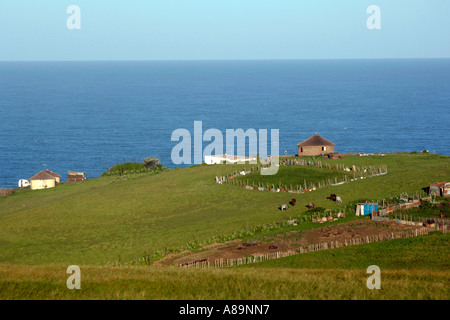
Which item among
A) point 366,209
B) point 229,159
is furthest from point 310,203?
point 229,159

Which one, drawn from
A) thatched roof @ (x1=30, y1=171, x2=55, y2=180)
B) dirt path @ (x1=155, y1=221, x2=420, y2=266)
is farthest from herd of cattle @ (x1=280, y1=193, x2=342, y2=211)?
thatched roof @ (x1=30, y1=171, x2=55, y2=180)

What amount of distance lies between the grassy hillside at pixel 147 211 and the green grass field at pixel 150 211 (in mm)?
70

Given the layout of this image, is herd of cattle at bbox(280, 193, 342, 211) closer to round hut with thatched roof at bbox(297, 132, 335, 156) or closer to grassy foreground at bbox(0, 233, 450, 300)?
grassy foreground at bbox(0, 233, 450, 300)

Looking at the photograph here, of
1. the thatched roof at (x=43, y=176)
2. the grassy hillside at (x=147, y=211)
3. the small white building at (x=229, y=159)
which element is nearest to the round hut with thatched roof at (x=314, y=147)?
the small white building at (x=229, y=159)

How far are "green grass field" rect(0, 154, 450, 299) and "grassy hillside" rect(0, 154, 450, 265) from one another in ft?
0.23

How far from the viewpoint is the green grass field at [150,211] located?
129ft

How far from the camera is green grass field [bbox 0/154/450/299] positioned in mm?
39219

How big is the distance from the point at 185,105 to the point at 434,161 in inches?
5426

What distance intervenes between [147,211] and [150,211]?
0.25 m

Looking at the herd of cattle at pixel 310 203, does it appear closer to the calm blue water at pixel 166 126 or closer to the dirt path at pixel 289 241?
the dirt path at pixel 289 241

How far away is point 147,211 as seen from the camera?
4922 cm

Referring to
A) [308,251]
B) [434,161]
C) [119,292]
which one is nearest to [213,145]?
[434,161]

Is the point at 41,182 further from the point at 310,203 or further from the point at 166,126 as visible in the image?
the point at 166,126

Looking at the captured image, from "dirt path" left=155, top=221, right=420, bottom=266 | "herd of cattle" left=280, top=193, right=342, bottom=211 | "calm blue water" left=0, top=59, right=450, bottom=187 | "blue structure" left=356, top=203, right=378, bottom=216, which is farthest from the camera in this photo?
"calm blue water" left=0, top=59, right=450, bottom=187
